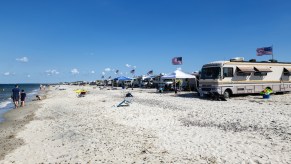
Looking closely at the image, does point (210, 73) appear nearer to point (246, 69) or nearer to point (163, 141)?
point (246, 69)

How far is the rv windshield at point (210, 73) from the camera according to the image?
20.8 m

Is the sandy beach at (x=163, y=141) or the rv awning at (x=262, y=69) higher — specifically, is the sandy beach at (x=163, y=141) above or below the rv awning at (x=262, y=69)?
below

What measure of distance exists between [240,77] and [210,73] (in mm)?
2738

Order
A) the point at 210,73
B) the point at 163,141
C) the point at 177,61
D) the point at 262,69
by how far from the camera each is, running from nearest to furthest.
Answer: the point at 163,141
the point at 210,73
the point at 262,69
the point at 177,61

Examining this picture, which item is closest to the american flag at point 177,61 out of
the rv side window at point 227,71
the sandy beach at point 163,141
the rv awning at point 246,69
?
the rv awning at point 246,69

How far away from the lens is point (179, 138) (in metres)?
8.60

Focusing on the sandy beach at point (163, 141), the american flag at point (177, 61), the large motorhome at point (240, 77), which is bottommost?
the sandy beach at point (163, 141)

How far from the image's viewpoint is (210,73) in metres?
21.4

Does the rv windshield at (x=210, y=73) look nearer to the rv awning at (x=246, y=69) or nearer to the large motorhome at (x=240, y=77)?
the large motorhome at (x=240, y=77)

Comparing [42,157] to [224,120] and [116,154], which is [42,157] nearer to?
[116,154]

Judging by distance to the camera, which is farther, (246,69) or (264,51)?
(264,51)

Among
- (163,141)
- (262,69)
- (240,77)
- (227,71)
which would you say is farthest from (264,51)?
(163,141)

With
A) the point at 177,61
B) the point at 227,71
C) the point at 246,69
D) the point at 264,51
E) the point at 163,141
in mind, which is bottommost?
the point at 163,141

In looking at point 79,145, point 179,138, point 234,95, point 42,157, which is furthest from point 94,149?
point 234,95
